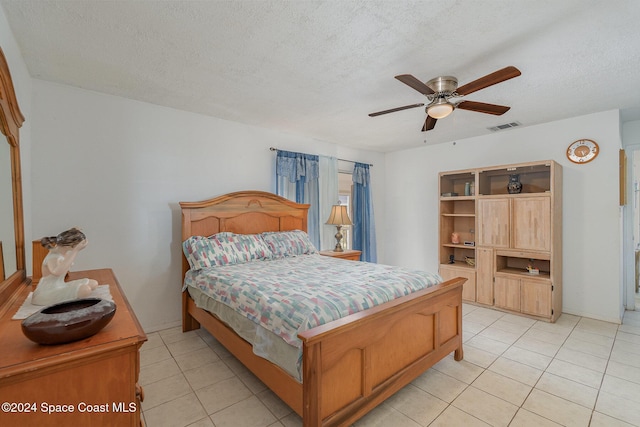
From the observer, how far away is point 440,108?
2.24 metres

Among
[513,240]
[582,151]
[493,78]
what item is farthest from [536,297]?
[493,78]

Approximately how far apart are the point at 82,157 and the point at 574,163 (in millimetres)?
5526

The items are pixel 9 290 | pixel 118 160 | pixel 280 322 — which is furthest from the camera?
pixel 118 160

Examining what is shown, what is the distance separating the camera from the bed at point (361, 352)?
151 centimetres

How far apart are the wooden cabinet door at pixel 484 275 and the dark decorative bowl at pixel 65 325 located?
4196mm

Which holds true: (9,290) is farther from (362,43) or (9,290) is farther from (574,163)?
(574,163)

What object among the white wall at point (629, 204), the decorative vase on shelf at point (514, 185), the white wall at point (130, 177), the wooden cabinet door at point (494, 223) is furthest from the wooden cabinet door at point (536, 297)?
the white wall at point (130, 177)

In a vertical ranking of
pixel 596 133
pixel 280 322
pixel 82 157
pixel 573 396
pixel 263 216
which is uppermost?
pixel 596 133

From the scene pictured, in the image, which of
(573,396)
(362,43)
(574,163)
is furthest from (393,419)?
(574,163)

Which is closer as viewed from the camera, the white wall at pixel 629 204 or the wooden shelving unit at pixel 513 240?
the wooden shelving unit at pixel 513 240

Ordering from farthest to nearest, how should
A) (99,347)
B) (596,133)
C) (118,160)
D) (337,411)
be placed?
(596,133), (118,160), (337,411), (99,347)

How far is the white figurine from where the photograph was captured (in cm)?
131

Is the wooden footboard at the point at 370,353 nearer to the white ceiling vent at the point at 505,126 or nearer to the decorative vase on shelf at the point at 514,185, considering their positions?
the decorative vase on shelf at the point at 514,185

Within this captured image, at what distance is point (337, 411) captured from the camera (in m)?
1.61
